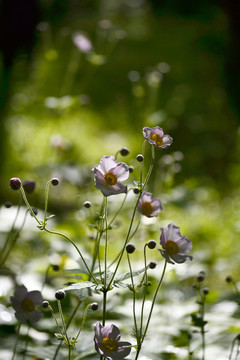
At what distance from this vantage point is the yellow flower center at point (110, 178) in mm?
721

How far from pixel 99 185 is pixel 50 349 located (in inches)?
17.3

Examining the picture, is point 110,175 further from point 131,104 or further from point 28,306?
point 131,104

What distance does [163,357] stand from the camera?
0.98 metres

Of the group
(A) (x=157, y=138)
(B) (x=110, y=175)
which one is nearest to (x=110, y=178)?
(B) (x=110, y=175)

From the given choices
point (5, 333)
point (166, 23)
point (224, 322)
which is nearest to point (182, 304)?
point (224, 322)

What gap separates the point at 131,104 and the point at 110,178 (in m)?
3.51

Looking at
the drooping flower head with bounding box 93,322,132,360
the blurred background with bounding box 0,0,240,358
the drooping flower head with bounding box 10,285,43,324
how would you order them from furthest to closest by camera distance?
the blurred background with bounding box 0,0,240,358
the drooping flower head with bounding box 10,285,43,324
the drooping flower head with bounding box 93,322,132,360

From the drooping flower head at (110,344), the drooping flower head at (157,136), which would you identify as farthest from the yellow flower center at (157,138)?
the drooping flower head at (110,344)

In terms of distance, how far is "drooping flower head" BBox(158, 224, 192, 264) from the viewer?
74 centimetres

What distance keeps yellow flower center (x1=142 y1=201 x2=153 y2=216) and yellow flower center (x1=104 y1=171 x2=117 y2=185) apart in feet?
0.34

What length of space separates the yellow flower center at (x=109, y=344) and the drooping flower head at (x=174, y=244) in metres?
0.18

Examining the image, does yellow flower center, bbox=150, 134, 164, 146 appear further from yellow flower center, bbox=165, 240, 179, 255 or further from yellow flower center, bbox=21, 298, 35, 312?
yellow flower center, bbox=21, 298, 35, 312

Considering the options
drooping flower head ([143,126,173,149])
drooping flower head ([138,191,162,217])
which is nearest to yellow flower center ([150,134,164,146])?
drooping flower head ([143,126,173,149])

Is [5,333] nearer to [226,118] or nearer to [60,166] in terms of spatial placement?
[60,166]
